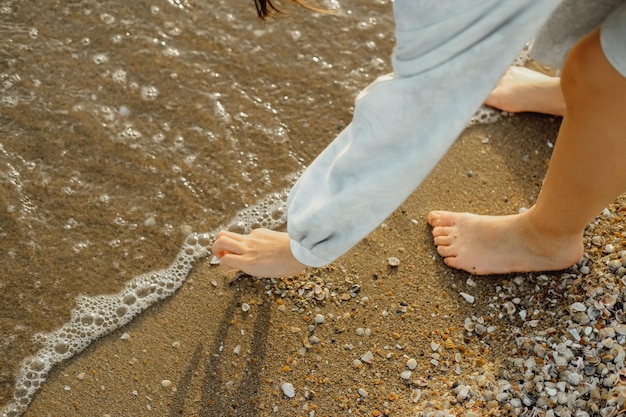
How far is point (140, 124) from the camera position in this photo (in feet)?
8.57

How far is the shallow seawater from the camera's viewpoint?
7.59 feet

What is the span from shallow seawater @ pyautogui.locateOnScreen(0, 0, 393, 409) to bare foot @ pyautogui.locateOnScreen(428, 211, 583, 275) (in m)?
0.65

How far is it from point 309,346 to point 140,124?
1.14 meters

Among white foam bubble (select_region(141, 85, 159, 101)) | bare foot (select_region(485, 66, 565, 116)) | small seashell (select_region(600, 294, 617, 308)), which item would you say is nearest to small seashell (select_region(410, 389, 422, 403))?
small seashell (select_region(600, 294, 617, 308))

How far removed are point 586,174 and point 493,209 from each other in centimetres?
69

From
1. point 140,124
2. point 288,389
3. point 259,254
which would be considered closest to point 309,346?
point 288,389

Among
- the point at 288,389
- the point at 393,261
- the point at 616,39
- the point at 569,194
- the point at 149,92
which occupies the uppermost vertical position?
the point at 616,39

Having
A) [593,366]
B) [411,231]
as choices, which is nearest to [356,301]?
[411,231]

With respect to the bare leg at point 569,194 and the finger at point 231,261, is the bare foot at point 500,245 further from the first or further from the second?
the finger at point 231,261

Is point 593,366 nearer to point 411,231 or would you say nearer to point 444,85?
point 411,231

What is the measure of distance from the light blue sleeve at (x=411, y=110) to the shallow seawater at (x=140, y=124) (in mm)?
973

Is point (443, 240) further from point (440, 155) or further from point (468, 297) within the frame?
point (440, 155)

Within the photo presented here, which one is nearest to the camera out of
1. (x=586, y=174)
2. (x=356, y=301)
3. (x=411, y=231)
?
(x=586, y=174)

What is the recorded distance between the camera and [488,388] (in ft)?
6.27
